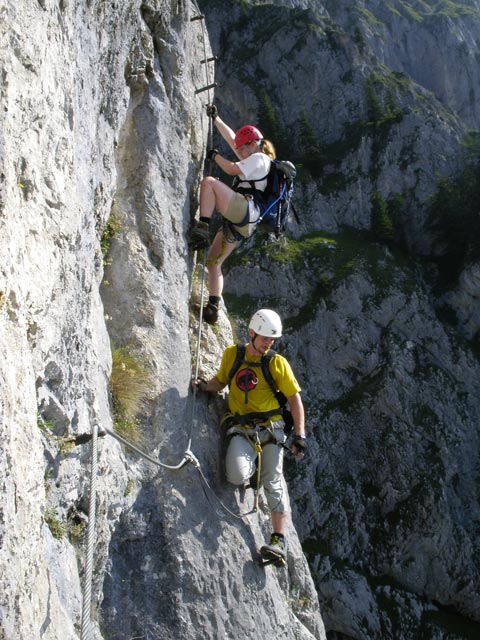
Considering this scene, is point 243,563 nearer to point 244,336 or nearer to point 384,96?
point 244,336

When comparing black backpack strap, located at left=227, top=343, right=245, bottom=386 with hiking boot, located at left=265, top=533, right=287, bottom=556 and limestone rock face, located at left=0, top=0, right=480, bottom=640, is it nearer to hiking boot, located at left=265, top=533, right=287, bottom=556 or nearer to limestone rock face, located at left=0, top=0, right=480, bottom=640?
limestone rock face, located at left=0, top=0, right=480, bottom=640

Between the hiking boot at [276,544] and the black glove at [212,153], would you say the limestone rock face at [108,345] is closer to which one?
the hiking boot at [276,544]

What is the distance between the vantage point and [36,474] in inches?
166

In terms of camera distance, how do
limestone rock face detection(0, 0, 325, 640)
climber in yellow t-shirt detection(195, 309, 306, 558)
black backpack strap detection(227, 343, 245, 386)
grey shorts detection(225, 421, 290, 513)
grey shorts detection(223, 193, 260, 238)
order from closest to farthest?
limestone rock face detection(0, 0, 325, 640) → grey shorts detection(225, 421, 290, 513) → climber in yellow t-shirt detection(195, 309, 306, 558) → black backpack strap detection(227, 343, 245, 386) → grey shorts detection(223, 193, 260, 238)

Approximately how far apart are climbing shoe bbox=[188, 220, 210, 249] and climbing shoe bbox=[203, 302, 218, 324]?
3.07ft

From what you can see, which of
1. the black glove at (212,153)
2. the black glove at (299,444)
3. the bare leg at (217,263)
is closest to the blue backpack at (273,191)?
the bare leg at (217,263)

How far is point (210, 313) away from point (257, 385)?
1.87 meters

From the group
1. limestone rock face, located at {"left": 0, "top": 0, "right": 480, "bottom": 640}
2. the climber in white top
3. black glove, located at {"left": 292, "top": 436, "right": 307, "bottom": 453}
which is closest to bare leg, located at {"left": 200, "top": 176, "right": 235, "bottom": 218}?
the climber in white top

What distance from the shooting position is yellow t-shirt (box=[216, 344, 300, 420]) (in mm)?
7746

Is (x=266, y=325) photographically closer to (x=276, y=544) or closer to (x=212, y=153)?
(x=276, y=544)

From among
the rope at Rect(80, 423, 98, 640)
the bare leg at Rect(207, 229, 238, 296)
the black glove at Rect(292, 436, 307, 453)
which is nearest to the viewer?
the rope at Rect(80, 423, 98, 640)

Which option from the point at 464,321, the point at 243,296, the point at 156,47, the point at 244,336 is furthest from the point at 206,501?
the point at 464,321

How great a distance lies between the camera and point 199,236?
9.09 metres

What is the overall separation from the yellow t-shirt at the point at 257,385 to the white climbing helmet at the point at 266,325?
32 cm
